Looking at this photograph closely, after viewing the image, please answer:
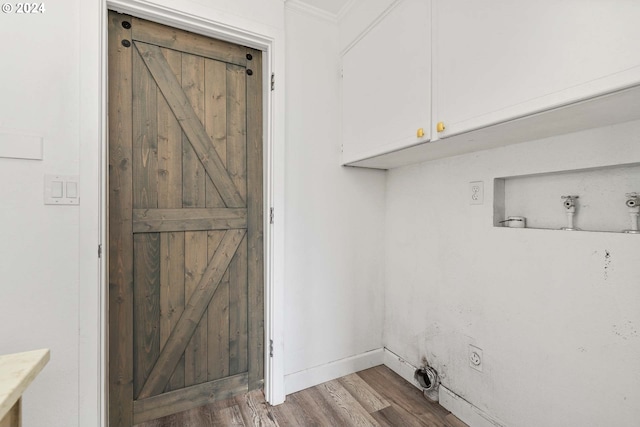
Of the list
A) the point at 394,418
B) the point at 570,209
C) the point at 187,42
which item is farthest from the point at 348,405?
the point at 187,42

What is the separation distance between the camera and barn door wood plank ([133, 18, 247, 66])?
1522mm

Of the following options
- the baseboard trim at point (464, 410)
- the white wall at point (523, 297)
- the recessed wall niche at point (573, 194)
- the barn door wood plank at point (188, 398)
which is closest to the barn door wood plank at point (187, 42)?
the white wall at point (523, 297)

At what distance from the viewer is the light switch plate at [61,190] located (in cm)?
122

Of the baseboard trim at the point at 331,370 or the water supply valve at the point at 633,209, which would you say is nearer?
the water supply valve at the point at 633,209

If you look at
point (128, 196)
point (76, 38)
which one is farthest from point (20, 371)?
point (76, 38)

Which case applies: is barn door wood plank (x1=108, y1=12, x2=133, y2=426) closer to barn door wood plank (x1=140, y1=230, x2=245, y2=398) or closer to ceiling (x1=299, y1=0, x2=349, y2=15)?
barn door wood plank (x1=140, y1=230, x2=245, y2=398)

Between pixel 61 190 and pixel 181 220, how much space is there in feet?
1.77

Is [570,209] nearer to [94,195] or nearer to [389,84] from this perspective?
[389,84]

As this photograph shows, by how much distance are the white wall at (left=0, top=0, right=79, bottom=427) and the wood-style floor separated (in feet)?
1.93

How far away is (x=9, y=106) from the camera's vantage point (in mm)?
1166

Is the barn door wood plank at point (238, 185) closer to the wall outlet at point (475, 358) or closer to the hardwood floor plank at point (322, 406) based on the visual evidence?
the hardwood floor plank at point (322, 406)

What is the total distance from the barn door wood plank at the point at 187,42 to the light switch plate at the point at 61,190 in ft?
2.80

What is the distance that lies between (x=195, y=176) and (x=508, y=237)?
1.74m

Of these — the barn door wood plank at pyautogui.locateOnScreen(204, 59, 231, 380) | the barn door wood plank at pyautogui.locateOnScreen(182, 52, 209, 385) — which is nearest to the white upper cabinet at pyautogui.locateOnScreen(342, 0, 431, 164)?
the barn door wood plank at pyautogui.locateOnScreen(204, 59, 231, 380)
